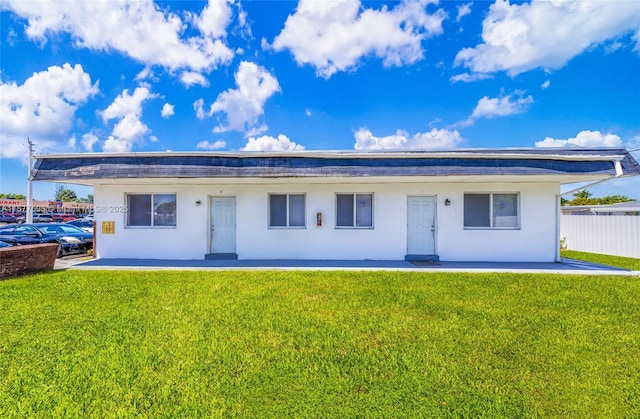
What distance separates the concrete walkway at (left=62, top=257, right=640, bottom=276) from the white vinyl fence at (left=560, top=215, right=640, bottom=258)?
4.83 m

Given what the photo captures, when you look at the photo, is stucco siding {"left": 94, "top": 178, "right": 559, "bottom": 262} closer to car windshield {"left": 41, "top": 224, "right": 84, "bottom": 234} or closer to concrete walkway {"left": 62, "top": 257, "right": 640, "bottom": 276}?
concrete walkway {"left": 62, "top": 257, "right": 640, "bottom": 276}

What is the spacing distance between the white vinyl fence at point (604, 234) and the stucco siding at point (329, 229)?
561 centimetres

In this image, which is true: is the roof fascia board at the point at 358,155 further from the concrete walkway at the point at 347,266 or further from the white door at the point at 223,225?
the concrete walkway at the point at 347,266

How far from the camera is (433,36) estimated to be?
45.6ft

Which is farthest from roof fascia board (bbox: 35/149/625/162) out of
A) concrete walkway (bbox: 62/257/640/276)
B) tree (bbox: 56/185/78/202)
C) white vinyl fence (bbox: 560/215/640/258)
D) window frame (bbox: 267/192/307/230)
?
tree (bbox: 56/185/78/202)

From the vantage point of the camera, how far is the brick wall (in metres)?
7.84

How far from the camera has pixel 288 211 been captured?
400 inches

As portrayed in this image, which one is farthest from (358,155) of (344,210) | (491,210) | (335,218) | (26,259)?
(26,259)

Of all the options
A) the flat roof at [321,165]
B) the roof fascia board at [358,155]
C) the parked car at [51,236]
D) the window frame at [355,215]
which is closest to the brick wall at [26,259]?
the flat roof at [321,165]

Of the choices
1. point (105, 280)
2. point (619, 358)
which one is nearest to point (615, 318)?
point (619, 358)

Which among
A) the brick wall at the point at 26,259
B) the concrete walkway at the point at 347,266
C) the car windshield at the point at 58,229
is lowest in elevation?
the concrete walkway at the point at 347,266

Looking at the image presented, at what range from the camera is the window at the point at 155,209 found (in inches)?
408

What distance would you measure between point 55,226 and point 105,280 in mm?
7053

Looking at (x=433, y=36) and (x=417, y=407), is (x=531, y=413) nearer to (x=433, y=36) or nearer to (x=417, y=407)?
(x=417, y=407)
